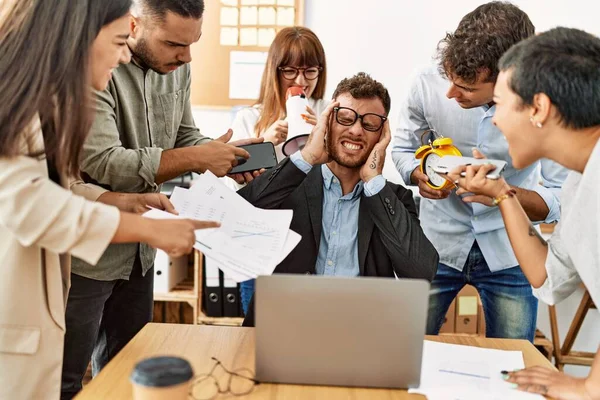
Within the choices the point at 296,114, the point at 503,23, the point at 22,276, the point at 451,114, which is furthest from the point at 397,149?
the point at 22,276

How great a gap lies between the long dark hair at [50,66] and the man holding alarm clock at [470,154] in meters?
1.02

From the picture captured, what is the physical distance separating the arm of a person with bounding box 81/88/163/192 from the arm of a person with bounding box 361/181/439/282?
0.67m

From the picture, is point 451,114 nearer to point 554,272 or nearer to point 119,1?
point 554,272

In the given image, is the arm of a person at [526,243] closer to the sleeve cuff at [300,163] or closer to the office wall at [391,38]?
the sleeve cuff at [300,163]

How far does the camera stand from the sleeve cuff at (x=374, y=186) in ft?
6.30

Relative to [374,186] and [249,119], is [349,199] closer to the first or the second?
[374,186]

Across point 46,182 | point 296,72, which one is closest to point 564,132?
point 46,182

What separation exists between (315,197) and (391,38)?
1766 millimetres

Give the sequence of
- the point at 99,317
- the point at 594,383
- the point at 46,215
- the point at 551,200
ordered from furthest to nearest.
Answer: the point at 551,200 < the point at 99,317 < the point at 594,383 < the point at 46,215

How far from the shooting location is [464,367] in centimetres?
134

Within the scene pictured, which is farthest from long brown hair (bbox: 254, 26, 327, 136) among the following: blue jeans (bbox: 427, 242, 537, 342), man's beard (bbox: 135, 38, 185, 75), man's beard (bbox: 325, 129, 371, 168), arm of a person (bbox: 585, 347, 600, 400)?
arm of a person (bbox: 585, 347, 600, 400)

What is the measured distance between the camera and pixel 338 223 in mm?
1999

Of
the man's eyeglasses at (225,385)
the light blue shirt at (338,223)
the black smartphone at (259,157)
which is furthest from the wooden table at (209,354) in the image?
the black smartphone at (259,157)

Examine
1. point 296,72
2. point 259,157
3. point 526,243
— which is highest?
point 296,72
